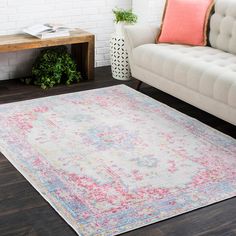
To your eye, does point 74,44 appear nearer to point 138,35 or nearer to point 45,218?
point 138,35

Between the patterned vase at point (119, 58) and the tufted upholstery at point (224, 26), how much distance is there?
2.77 feet

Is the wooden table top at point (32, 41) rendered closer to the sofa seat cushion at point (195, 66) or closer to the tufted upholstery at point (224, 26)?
the sofa seat cushion at point (195, 66)

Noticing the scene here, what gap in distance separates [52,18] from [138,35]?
963 millimetres

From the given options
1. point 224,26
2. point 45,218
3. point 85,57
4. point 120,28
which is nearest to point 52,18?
point 85,57

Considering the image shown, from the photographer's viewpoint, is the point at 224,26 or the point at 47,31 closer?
the point at 224,26

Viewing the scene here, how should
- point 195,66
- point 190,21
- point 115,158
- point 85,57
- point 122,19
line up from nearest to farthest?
point 115,158 < point 195,66 < point 190,21 < point 122,19 < point 85,57

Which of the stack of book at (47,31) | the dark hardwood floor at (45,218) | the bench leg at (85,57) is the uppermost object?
the stack of book at (47,31)

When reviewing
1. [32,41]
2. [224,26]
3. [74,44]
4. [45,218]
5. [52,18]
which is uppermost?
[224,26]

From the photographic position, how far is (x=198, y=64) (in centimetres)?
378

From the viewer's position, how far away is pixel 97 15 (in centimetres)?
509

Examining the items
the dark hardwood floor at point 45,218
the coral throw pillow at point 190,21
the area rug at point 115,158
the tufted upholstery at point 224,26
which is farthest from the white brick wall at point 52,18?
the dark hardwood floor at point 45,218

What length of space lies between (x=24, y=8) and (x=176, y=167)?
7.82 ft

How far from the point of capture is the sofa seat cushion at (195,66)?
351cm

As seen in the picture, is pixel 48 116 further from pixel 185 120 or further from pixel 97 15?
pixel 97 15
